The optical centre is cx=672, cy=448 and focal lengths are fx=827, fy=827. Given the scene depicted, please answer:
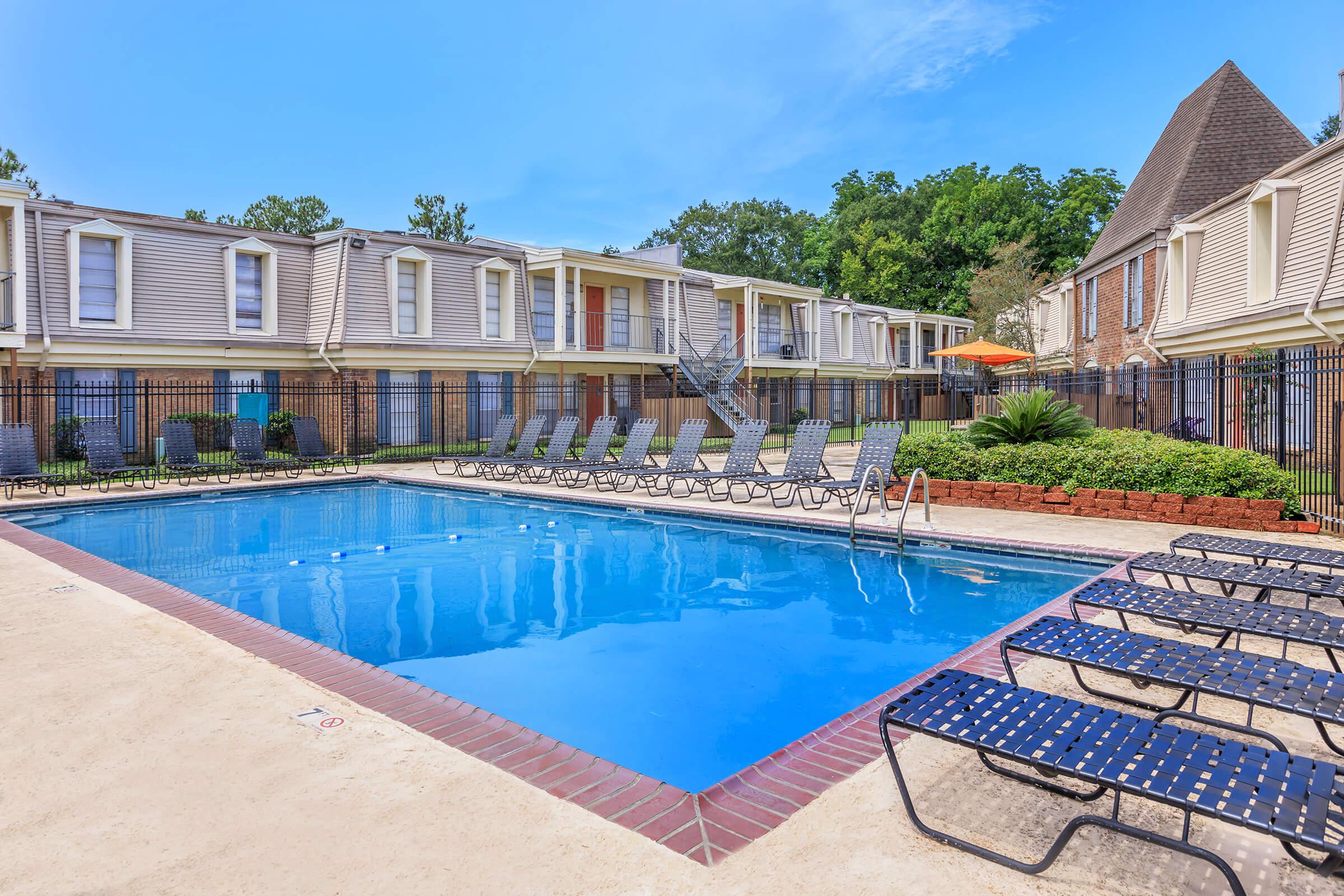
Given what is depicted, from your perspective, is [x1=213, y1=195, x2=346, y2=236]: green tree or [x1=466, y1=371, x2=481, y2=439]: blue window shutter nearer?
[x1=466, y1=371, x2=481, y2=439]: blue window shutter

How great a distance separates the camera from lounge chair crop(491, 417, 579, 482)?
630 inches

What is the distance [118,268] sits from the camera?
1934 cm

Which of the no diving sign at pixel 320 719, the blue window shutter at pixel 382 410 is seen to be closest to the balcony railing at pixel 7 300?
the blue window shutter at pixel 382 410

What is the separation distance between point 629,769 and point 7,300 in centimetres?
1954

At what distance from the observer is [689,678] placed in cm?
557

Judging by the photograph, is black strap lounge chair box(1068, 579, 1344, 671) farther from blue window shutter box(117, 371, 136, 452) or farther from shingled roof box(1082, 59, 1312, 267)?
blue window shutter box(117, 371, 136, 452)

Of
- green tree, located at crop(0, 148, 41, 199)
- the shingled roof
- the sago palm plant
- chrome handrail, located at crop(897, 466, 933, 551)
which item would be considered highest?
green tree, located at crop(0, 148, 41, 199)

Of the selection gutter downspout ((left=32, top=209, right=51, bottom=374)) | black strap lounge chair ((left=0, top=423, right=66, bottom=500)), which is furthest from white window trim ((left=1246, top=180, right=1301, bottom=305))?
gutter downspout ((left=32, top=209, right=51, bottom=374))

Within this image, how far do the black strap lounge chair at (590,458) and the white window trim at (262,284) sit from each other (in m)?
9.68

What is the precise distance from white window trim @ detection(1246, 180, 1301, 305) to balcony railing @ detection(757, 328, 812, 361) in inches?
724

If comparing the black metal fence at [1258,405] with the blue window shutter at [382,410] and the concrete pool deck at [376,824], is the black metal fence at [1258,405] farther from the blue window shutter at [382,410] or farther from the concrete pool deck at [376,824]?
the blue window shutter at [382,410]

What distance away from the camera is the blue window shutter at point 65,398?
18.5 metres

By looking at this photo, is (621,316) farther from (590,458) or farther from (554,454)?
(590,458)

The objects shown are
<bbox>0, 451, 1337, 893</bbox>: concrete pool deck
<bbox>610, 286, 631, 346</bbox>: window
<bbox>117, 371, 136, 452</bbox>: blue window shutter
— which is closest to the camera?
<bbox>0, 451, 1337, 893</bbox>: concrete pool deck
